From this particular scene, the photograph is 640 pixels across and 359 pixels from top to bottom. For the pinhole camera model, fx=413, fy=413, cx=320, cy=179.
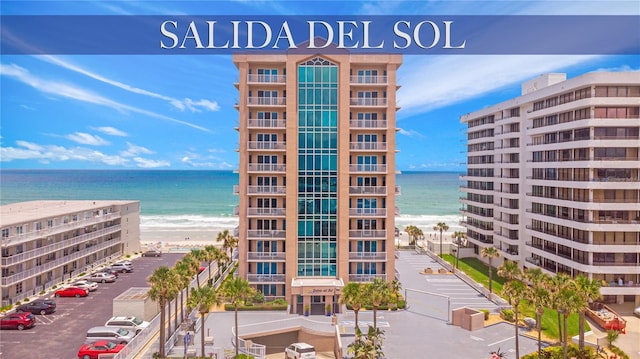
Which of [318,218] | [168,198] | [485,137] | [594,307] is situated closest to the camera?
[594,307]

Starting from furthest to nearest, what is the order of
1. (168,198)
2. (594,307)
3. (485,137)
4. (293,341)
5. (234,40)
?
(168,198) < (485,137) < (594,307) < (293,341) < (234,40)

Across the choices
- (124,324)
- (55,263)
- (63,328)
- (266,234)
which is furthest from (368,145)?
(55,263)

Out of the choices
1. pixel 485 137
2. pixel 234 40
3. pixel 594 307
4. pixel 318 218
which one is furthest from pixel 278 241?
pixel 485 137

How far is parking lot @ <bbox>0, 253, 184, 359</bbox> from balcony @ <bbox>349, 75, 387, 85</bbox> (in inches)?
1288

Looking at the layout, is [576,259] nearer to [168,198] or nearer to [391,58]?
[391,58]

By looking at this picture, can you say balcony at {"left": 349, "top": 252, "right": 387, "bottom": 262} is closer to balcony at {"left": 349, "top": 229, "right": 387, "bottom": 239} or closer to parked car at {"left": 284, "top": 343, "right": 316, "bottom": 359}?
balcony at {"left": 349, "top": 229, "right": 387, "bottom": 239}

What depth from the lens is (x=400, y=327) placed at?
35.0 meters

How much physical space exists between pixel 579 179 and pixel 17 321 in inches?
2061

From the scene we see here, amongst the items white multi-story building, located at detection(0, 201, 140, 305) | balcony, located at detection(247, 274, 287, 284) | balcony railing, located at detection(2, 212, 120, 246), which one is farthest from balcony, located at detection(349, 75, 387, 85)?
balcony railing, located at detection(2, 212, 120, 246)

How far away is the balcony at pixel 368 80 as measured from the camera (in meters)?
43.2

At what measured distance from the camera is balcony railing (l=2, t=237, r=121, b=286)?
40062 mm

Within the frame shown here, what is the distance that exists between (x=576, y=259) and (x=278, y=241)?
29.8 m

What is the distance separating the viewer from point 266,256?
42.9 meters

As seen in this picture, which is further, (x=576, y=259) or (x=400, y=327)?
(x=576, y=259)
